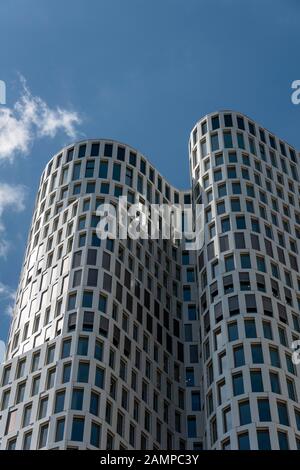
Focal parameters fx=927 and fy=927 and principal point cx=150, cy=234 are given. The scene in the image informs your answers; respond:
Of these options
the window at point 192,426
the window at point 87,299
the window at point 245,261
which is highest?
the window at point 245,261

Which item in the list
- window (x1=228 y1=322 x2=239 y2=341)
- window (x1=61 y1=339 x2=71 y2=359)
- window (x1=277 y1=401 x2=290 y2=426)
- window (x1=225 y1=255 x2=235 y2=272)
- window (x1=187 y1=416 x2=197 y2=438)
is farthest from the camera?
window (x1=187 y1=416 x2=197 y2=438)

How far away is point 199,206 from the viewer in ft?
312

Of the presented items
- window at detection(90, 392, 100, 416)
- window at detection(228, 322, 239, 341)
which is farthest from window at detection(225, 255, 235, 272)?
window at detection(90, 392, 100, 416)

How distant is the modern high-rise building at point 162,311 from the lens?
73.0m

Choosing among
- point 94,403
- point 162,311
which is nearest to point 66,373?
point 94,403

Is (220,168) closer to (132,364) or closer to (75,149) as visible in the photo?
(75,149)

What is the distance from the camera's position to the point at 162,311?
3659 inches

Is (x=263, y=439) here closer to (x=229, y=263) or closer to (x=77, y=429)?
(x=77, y=429)

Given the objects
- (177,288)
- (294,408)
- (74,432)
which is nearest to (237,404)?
(294,408)

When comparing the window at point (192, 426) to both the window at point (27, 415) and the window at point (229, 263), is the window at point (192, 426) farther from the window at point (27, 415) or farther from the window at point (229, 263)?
the window at point (27, 415)

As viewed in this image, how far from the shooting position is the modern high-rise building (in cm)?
7300

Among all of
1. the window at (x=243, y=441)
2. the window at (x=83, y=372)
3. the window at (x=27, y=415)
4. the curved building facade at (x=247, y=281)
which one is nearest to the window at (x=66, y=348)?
the window at (x=83, y=372)

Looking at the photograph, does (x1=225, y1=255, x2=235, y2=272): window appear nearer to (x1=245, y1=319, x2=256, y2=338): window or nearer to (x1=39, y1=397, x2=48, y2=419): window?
(x1=245, y1=319, x2=256, y2=338): window

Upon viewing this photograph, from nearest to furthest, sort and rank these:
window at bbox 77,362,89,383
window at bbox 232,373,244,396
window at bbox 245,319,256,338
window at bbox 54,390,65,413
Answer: window at bbox 54,390,65,413 < window at bbox 232,373,244,396 < window at bbox 77,362,89,383 < window at bbox 245,319,256,338
